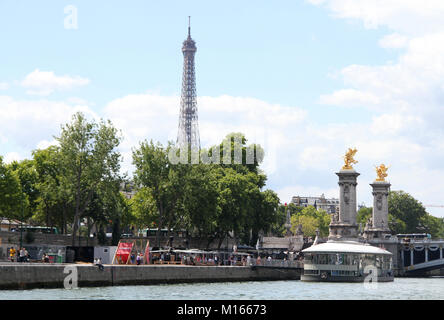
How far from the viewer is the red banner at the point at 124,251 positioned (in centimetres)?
6022

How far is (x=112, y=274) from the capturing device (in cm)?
5388

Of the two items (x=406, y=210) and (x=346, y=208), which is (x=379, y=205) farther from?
(x=406, y=210)

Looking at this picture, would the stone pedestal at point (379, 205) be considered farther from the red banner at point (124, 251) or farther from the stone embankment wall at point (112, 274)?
the red banner at point (124, 251)

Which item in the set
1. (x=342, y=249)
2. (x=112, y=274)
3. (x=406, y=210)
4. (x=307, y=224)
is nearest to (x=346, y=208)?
(x=342, y=249)

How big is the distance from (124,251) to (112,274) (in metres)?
6.64

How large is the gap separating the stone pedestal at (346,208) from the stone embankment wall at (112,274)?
Result: 24889mm

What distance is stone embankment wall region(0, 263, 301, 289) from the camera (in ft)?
153

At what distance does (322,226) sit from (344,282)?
3688 inches

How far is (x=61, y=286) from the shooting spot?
49781 millimetres

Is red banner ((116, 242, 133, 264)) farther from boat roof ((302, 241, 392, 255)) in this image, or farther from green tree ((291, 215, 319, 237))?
green tree ((291, 215, 319, 237))

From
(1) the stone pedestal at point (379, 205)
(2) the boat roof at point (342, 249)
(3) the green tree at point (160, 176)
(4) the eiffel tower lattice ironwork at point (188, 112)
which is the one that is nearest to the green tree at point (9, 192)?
(3) the green tree at point (160, 176)
